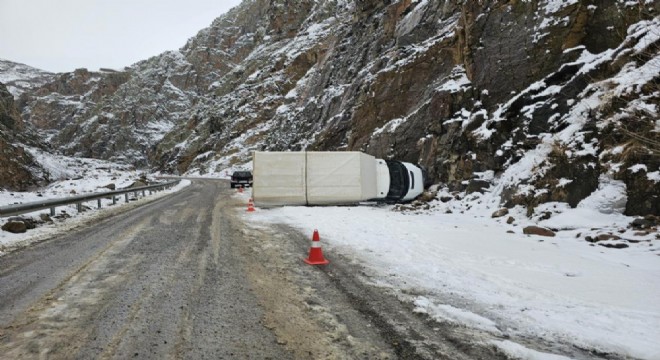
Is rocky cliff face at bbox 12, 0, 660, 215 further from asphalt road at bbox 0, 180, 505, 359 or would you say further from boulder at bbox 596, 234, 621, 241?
asphalt road at bbox 0, 180, 505, 359

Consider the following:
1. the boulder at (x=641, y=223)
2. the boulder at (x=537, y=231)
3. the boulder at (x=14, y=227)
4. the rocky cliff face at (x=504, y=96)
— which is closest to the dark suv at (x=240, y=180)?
the rocky cliff face at (x=504, y=96)

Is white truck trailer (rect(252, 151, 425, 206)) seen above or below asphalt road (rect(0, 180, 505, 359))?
above

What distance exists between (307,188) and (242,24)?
146 meters

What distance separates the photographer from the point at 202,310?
3.88 metres

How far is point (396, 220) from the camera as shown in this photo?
11359 millimetres

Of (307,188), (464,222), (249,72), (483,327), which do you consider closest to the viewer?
(483,327)

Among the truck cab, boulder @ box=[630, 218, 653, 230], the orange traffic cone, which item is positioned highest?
the truck cab

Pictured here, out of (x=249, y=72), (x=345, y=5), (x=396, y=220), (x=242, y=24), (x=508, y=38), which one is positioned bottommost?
(x=396, y=220)

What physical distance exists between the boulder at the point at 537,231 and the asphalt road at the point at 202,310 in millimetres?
5197

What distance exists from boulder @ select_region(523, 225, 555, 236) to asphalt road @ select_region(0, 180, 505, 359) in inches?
205

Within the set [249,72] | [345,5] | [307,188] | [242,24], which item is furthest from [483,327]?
[242,24]

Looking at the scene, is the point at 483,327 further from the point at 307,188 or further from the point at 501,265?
the point at 307,188

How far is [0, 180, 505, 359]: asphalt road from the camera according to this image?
3.06 metres

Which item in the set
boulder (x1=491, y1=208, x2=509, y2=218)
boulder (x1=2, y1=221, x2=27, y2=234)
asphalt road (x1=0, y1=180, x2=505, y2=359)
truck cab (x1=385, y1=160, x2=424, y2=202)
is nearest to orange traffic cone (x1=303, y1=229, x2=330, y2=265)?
asphalt road (x1=0, y1=180, x2=505, y2=359)
